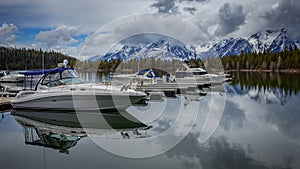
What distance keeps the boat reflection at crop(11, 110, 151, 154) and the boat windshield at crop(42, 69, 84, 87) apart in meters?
1.72

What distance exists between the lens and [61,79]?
18.5 meters

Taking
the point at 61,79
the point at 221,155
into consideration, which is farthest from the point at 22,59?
the point at 221,155

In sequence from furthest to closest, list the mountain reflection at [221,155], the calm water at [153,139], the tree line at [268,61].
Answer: the tree line at [268,61], the calm water at [153,139], the mountain reflection at [221,155]

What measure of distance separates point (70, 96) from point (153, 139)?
6.55 metres

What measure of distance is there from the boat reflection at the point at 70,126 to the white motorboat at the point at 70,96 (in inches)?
17.2

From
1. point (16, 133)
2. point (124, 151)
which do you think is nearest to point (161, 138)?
point (124, 151)

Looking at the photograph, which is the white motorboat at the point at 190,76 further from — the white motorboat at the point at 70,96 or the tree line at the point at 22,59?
the tree line at the point at 22,59

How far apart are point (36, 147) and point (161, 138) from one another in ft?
16.4

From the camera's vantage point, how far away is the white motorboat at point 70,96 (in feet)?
56.5

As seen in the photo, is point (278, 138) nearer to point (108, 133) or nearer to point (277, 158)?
point (277, 158)

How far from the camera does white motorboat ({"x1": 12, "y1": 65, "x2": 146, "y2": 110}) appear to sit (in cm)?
1722

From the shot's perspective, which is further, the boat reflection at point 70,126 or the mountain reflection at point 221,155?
the boat reflection at point 70,126

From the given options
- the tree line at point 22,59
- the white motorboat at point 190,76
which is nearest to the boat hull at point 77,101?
the white motorboat at point 190,76

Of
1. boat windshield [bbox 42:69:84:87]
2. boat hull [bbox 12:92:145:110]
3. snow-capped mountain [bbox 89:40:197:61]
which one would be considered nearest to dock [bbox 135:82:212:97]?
snow-capped mountain [bbox 89:40:197:61]
